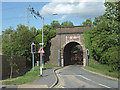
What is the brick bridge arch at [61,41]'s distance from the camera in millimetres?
37219

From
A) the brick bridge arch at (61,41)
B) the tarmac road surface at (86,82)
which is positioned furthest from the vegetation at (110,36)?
the brick bridge arch at (61,41)

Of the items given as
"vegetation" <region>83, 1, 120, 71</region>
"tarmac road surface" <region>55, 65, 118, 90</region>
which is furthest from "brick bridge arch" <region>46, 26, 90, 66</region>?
"tarmac road surface" <region>55, 65, 118, 90</region>

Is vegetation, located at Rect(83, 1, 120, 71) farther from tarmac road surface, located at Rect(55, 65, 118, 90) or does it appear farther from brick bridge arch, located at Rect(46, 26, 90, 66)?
brick bridge arch, located at Rect(46, 26, 90, 66)

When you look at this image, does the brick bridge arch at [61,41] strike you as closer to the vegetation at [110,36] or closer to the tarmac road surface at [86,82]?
the vegetation at [110,36]

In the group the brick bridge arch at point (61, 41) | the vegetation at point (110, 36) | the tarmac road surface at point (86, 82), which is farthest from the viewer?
the brick bridge arch at point (61, 41)

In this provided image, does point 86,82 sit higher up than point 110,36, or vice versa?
point 110,36

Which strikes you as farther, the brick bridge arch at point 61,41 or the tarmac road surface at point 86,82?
the brick bridge arch at point 61,41

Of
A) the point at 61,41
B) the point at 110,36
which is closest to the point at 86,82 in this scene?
the point at 110,36

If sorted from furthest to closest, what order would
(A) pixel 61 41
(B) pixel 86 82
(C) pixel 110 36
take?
1. (A) pixel 61 41
2. (C) pixel 110 36
3. (B) pixel 86 82

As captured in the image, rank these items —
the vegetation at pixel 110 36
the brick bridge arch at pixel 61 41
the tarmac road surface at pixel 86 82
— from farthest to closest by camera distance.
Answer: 1. the brick bridge arch at pixel 61 41
2. the vegetation at pixel 110 36
3. the tarmac road surface at pixel 86 82

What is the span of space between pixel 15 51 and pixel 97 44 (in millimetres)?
15345

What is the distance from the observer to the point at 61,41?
1496 inches

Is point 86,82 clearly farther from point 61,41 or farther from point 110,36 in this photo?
point 61,41

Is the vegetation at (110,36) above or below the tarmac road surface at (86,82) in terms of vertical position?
above
